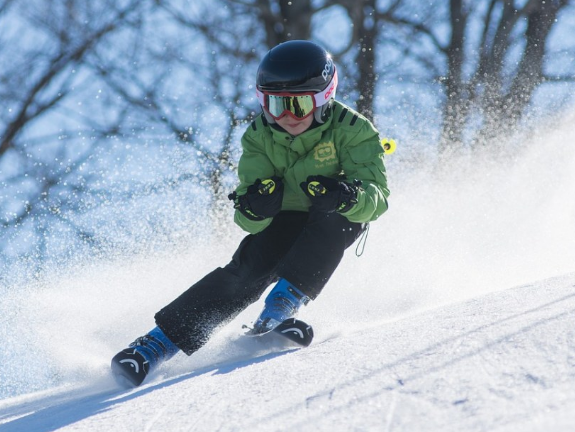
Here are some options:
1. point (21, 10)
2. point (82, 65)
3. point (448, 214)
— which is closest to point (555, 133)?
point (448, 214)

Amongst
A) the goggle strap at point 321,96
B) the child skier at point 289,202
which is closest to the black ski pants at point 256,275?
the child skier at point 289,202

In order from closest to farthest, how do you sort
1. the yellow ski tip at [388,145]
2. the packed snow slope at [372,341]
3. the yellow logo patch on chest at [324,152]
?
the packed snow slope at [372,341] → the yellow logo patch on chest at [324,152] → the yellow ski tip at [388,145]

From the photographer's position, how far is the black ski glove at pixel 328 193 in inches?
103

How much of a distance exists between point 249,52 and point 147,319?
803cm

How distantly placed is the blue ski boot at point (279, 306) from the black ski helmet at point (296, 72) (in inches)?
28.6

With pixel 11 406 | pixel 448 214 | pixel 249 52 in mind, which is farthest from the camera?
pixel 249 52

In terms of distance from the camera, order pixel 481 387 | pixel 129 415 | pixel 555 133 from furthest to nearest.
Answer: pixel 555 133 < pixel 129 415 < pixel 481 387

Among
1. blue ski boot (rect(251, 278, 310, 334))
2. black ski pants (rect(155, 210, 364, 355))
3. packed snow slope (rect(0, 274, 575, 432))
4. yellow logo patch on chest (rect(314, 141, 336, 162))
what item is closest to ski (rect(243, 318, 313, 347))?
blue ski boot (rect(251, 278, 310, 334))

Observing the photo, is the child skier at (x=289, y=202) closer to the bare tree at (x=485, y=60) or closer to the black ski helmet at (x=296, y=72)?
the black ski helmet at (x=296, y=72)

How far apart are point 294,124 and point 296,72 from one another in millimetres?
216

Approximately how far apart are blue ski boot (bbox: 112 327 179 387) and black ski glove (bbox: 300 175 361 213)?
0.81 meters

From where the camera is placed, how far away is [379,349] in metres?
1.89

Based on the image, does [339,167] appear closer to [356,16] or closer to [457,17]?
[356,16]

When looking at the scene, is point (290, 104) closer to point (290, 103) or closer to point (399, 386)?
point (290, 103)
